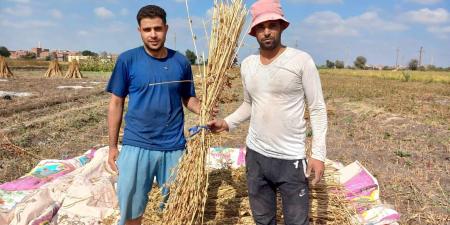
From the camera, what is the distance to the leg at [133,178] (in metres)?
2.22

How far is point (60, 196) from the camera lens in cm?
318

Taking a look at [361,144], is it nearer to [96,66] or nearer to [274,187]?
[274,187]

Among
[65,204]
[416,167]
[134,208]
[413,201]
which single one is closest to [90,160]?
[65,204]

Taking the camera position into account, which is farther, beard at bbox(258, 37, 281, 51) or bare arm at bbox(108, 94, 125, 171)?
bare arm at bbox(108, 94, 125, 171)

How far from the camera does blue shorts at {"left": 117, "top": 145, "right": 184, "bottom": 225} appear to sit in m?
2.22

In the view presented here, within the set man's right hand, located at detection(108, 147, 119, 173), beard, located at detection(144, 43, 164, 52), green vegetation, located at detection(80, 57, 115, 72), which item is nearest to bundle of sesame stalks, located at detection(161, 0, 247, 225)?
beard, located at detection(144, 43, 164, 52)

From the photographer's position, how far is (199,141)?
87.9 inches

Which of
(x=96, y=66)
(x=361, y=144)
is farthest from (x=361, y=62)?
(x=361, y=144)

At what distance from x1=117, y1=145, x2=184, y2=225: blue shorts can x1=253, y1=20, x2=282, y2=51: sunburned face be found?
2.50ft

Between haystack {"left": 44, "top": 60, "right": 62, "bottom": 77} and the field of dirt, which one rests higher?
haystack {"left": 44, "top": 60, "right": 62, "bottom": 77}

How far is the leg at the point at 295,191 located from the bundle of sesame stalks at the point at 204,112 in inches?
18.1

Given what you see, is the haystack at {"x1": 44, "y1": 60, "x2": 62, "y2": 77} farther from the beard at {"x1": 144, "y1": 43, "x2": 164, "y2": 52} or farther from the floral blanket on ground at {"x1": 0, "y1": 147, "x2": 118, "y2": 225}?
the beard at {"x1": 144, "y1": 43, "x2": 164, "y2": 52}

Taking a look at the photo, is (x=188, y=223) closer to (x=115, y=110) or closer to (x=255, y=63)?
(x=115, y=110)

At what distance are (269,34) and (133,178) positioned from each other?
104 cm
